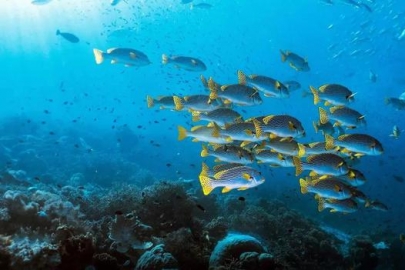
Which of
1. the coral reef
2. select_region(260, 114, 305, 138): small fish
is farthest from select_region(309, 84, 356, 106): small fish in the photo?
the coral reef

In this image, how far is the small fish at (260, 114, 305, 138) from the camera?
18.3 ft

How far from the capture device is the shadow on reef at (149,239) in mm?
5461

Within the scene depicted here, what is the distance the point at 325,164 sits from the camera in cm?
555

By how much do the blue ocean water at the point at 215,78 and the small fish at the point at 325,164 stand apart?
25.6 ft

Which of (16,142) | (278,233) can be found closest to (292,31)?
(16,142)

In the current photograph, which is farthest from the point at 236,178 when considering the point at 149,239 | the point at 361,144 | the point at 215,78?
the point at 215,78

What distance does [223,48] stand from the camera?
7819 cm

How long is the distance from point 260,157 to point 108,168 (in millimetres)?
22054

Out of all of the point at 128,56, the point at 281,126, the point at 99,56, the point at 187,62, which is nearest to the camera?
the point at 281,126

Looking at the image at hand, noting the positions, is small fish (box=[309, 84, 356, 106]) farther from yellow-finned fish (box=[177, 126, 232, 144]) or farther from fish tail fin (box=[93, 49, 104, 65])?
fish tail fin (box=[93, 49, 104, 65])

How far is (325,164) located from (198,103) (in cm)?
271

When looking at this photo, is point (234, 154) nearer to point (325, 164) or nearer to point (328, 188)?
point (325, 164)

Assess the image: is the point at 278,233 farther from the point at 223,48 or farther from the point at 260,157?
the point at 223,48

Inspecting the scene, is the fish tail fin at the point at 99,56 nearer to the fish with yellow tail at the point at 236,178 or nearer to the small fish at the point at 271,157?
the small fish at the point at 271,157
